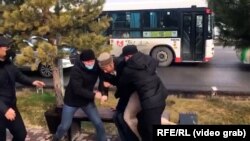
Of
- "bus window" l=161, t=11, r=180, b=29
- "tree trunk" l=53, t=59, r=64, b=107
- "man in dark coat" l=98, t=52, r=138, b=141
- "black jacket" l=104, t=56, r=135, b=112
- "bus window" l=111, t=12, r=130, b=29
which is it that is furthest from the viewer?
"bus window" l=111, t=12, r=130, b=29

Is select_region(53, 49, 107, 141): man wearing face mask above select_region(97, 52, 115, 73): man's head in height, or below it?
below

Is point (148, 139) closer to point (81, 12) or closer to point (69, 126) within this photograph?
point (69, 126)

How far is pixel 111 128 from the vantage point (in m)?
7.38

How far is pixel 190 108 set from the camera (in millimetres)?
8727

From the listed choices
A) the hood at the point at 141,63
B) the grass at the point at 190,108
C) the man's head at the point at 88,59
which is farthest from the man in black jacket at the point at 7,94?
the grass at the point at 190,108

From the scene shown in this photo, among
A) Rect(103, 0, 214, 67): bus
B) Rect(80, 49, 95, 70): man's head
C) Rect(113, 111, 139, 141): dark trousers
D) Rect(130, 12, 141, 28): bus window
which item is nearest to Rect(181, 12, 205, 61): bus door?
Rect(103, 0, 214, 67): bus

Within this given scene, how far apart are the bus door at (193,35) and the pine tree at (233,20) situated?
8.20 metres

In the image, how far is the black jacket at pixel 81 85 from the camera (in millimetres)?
5703

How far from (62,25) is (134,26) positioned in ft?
29.0

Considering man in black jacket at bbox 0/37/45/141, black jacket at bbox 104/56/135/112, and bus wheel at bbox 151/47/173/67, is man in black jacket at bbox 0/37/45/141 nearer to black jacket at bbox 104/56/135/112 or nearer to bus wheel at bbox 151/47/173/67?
black jacket at bbox 104/56/135/112

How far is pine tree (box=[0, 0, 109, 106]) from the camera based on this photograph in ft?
23.1

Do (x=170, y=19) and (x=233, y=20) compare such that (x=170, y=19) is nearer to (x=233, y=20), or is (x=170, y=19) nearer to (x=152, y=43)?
(x=152, y=43)

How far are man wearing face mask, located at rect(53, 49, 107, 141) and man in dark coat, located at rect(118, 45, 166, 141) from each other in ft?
2.53

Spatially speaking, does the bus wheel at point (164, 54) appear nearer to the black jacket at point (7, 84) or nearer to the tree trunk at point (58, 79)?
the tree trunk at point (58, 79)
